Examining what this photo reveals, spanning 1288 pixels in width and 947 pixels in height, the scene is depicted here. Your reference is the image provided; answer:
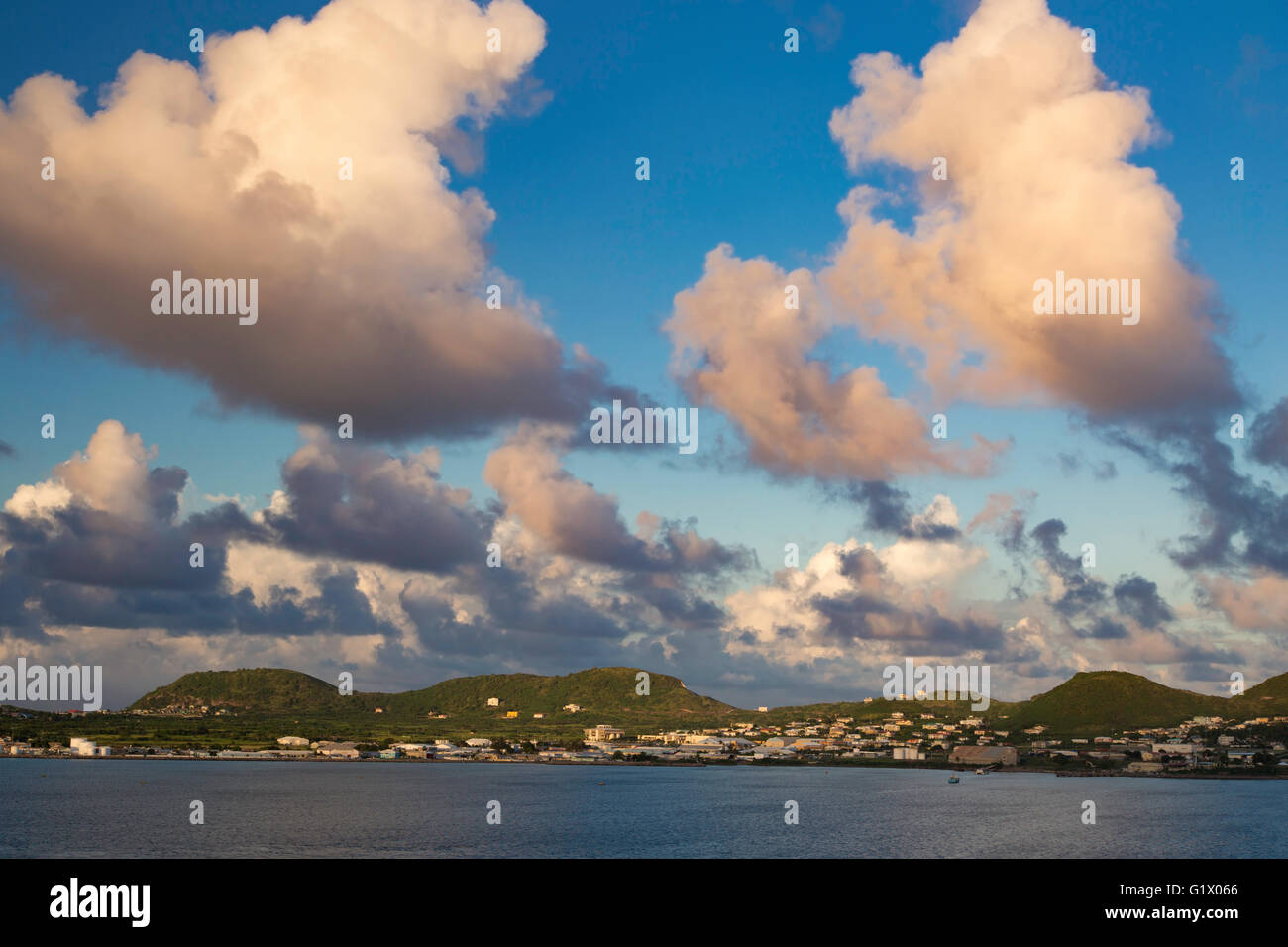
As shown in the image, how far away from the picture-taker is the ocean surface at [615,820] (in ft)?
323

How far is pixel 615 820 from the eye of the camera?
411 feet

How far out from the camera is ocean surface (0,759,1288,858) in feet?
323
